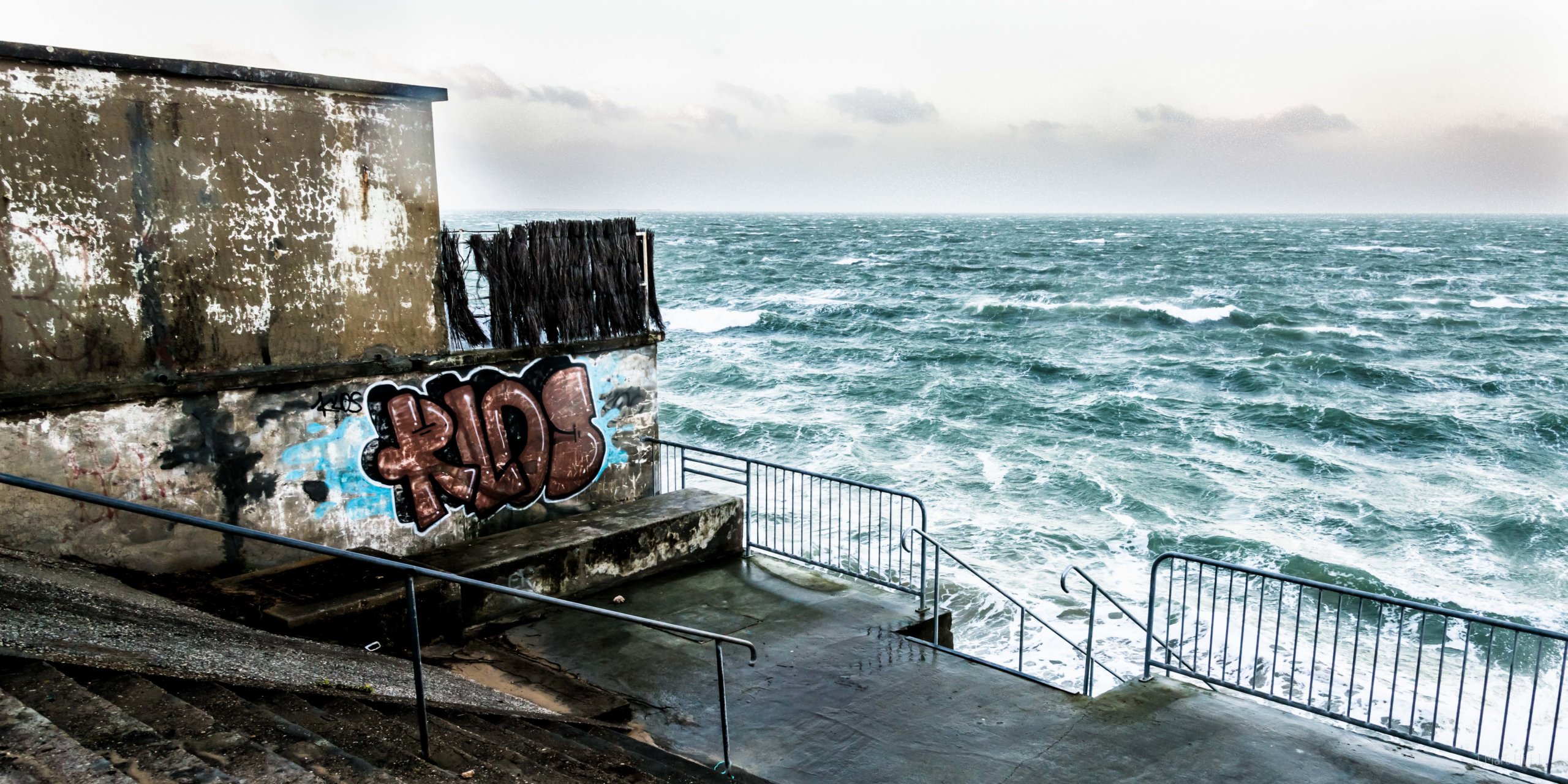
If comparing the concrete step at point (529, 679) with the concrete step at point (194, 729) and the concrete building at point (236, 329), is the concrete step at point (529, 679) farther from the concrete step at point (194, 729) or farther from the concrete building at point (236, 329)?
the concrete step at point (194, 729)

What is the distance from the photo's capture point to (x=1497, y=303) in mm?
59062

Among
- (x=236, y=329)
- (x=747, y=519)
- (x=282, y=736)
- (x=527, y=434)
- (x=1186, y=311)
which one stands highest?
(x=236, y=329)

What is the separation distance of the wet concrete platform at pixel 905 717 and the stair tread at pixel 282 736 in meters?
3.22

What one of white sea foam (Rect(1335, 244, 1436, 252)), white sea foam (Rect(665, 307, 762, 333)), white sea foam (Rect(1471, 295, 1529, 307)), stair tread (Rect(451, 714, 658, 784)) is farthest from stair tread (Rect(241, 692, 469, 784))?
white sea foam (Rect(1335, 244, 1436, 252))

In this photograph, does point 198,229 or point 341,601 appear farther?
point 198,229

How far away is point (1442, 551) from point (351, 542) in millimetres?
19414

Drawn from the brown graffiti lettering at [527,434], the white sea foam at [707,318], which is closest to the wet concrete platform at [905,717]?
the brown graffiti lettering at [527,434]

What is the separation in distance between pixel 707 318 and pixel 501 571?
1725 inches

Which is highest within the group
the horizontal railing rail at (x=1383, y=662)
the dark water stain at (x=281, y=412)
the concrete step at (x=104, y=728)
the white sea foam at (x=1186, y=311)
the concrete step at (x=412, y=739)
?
the dark water stain at (x=281, y=412)

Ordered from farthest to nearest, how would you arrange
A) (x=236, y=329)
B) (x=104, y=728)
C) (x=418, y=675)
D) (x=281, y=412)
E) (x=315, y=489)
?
(x=315, y=489) < (x=281, y=412) < (x=236, y=329) < (x=418, y=675) < (x=104, y=728)

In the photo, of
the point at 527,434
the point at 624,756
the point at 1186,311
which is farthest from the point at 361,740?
the point at 1186,311

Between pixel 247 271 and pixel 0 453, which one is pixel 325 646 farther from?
pixel 247 271

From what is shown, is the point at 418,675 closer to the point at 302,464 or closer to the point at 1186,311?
the point at 302,464

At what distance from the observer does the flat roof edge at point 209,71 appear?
8.10 m
